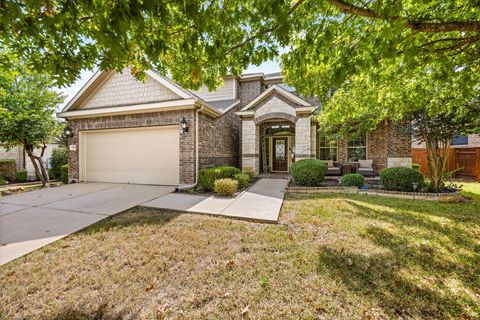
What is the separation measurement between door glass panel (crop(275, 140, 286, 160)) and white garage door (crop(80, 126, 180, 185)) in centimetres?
695

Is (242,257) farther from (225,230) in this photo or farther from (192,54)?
(192,54)

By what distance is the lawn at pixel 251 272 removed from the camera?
6.89ft

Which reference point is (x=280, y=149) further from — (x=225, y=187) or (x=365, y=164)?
(x=225, y=187)

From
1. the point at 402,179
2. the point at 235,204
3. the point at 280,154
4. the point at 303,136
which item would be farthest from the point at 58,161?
the point at 402,179

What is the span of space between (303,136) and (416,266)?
7.52 meters

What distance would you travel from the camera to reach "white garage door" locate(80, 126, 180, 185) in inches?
328

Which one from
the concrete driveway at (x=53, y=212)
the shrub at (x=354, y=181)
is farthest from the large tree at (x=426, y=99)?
the concrete driveway at (x=53, y=212)

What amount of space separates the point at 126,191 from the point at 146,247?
16.0ft

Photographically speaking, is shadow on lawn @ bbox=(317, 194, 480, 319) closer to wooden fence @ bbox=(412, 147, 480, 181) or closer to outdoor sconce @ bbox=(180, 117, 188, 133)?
outdoor sconce @ bbox=(180, 117, 188, 133)

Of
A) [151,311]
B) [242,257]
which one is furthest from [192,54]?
[151,311]

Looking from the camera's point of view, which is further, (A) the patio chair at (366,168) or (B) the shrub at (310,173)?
(A) the patio chair at (366,168)

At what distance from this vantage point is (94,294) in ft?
7.52

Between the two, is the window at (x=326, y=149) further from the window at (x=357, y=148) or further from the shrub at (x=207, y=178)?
the shrub at (x=207, y=178)

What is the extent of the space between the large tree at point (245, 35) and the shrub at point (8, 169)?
14621mm
